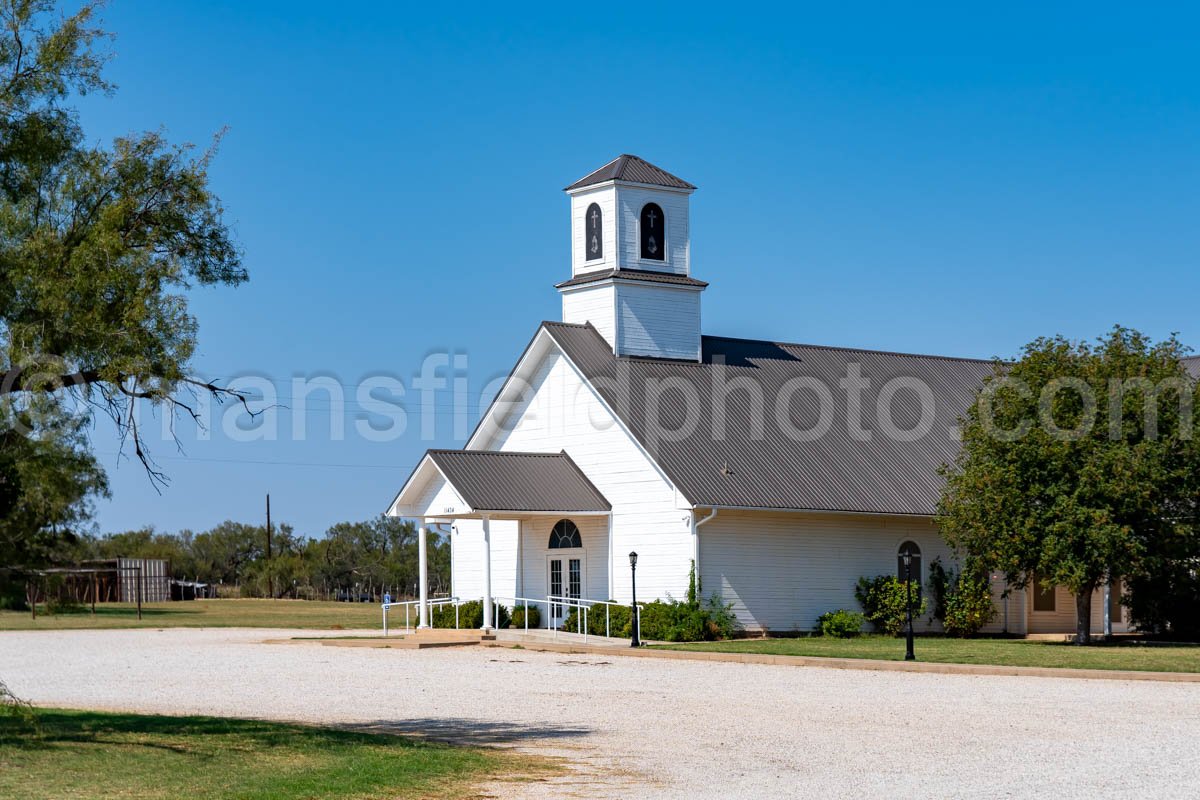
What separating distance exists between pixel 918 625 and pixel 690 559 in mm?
7055

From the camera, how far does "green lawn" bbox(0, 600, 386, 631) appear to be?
48.6m

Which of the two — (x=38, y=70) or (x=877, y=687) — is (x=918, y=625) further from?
(x=38, y=70)

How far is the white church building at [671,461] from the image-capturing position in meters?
36.8

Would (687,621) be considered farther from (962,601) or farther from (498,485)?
(962,601)

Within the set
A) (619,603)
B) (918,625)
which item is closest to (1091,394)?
(918,625)

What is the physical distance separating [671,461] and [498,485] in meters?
4.33

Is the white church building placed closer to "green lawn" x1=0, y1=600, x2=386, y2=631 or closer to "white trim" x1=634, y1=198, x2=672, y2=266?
"white trim" x1=634, y1=198, x2=672, y2=266

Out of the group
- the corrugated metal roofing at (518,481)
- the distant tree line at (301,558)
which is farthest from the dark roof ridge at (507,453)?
the distant tree line at (301,558)

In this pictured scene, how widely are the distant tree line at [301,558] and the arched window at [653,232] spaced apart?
3938 cm

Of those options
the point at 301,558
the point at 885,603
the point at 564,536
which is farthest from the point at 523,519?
the point at 301,558

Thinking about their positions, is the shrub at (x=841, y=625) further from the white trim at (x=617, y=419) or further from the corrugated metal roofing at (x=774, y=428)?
the white trim at (x=617, y=419)

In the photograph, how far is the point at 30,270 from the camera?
45.9 feet

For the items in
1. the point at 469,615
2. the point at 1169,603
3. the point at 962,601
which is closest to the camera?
the point at 1169,603

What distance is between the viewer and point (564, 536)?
39.3m
